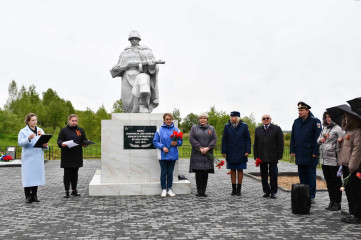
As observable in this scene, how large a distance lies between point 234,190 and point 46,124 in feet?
169

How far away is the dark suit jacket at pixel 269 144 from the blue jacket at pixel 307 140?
1.61 ft

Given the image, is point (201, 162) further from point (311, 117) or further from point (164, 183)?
point (311, 117)

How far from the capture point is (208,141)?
814 centimetres

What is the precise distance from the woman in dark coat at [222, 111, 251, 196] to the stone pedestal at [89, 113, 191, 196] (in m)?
1.21

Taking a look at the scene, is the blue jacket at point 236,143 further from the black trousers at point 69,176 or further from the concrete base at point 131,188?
the black trousers at point 69,176

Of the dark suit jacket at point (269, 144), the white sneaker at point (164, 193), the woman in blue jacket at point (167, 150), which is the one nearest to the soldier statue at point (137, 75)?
the woman in blue jacket at point (167, 150)

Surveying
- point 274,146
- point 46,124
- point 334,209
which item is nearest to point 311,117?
point 274,146

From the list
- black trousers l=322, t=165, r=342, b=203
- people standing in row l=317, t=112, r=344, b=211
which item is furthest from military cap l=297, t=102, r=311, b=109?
black trousers l=322, t=165, r=342, b=203

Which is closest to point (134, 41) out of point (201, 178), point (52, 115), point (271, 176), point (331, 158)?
point (201, 178)

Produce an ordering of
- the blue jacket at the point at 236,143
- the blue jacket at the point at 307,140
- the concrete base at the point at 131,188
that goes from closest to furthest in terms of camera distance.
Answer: the blue jacket at the point at 307,140 < the blue jacket at the point at 236,143 < the concrete base at the point at 131,188

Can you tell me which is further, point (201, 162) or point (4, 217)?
point (201, 162)

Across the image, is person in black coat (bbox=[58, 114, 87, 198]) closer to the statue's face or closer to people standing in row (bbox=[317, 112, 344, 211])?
the statue's face

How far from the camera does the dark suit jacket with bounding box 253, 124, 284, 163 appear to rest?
788 cm

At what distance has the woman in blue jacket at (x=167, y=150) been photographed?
795 cm
